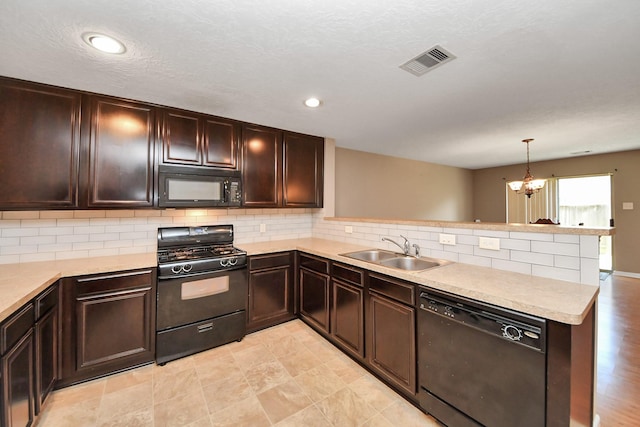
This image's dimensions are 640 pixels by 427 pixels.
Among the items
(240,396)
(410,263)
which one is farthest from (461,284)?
(240,396)

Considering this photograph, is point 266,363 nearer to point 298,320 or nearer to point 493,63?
point 298,320

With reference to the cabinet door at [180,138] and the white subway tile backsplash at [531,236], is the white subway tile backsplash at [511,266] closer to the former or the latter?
the white subway tile backsplash at [531,236]

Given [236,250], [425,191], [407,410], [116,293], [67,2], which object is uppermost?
[67,2]

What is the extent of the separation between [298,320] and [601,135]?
507cm

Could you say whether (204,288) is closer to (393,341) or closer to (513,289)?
(393,341)

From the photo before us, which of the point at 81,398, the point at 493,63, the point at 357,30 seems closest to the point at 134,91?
the point at 357,30

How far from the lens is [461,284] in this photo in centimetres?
156

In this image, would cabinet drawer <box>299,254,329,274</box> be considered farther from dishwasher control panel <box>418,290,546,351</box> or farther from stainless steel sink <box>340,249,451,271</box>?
dishwasher control panel <box>418,290,546,351</box>

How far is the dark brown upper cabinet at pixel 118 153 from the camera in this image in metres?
2.21

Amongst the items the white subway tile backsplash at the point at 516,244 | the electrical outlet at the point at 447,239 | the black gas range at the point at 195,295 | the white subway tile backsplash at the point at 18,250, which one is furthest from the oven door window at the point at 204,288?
the white subway tile backsplash at the point at 516,244

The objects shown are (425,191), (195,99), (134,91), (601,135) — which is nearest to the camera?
(134,91)

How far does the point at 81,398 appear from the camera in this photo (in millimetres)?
1884

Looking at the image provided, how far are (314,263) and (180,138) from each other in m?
1.87

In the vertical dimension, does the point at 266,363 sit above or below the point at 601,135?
below
